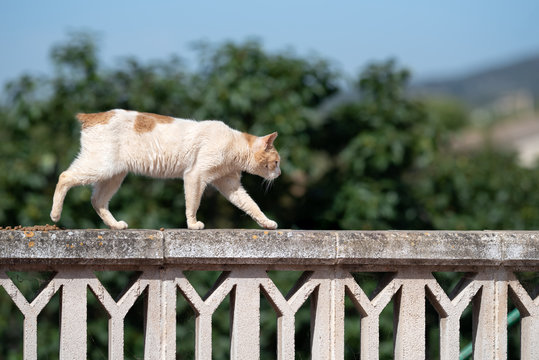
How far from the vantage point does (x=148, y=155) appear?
12.7ft

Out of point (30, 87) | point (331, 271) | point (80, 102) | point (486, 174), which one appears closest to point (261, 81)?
point (80, 102)

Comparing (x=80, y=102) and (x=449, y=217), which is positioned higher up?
(x=80, y=102)

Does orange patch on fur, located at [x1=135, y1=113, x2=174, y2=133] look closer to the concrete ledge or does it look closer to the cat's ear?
the cat's ear

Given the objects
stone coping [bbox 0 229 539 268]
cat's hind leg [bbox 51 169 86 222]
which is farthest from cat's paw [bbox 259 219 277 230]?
cat's hind leg [bbox 51 169 86 222]

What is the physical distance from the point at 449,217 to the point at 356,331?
2.56m

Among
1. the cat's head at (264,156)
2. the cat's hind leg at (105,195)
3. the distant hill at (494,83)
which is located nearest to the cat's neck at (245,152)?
the cat's head at (264,156)

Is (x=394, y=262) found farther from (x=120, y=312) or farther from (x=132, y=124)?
(x=132, y=124)

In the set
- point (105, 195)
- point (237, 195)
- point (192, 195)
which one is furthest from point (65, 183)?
point (237, 195)

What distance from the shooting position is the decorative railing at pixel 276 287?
3209mm

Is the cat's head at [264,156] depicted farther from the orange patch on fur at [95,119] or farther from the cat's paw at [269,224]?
the orange patch on fur at [95,119]

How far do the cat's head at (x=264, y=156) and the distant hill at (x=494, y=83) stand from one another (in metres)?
97.7

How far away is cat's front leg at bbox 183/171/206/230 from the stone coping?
0.58 meters

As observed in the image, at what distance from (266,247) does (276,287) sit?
20 centimetres

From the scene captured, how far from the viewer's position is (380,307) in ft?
11.3
